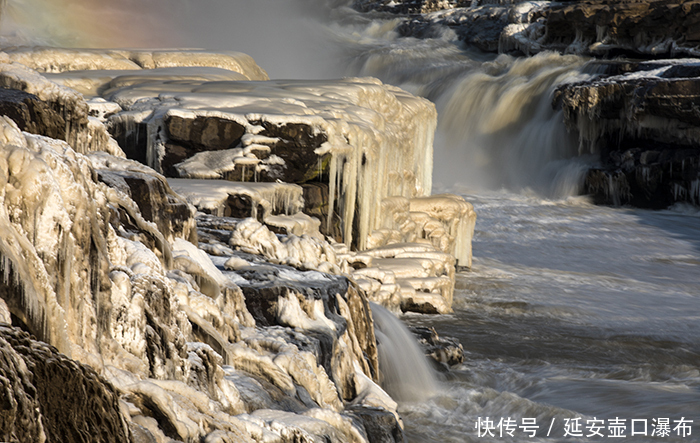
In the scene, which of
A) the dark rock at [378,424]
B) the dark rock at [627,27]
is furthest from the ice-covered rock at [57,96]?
the dark rock at [627,27]

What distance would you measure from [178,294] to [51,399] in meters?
2.13

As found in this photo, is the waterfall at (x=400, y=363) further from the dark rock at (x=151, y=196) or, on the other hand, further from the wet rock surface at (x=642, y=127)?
the wet rock surface at (x=642, y=127)

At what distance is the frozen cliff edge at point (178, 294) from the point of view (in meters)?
2.83

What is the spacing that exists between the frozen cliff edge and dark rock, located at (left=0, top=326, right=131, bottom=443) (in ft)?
0.06

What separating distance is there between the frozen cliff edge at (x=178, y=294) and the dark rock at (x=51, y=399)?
2 cm

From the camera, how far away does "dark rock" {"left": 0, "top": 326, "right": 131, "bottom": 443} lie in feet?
6.91

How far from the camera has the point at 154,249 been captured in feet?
15.4

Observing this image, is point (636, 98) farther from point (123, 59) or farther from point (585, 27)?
point (123, 59)

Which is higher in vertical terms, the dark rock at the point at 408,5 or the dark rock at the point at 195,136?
the dark rock at the point at 408,5

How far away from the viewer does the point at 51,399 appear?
2.30 meters

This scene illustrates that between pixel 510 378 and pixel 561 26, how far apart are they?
2414 centimetres

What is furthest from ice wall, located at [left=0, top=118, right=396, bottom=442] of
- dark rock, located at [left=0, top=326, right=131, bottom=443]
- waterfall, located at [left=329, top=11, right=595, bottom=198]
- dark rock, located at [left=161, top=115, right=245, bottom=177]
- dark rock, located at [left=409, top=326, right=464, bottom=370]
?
waterfall, located at [left=329, top=11, right=595, bottom=198]

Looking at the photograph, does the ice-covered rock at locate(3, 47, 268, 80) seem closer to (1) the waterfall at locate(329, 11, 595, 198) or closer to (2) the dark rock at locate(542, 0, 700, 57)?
(1) the waterfall at locate(329, 11, 595, 198)

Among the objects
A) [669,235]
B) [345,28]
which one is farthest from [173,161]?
[345,28]
